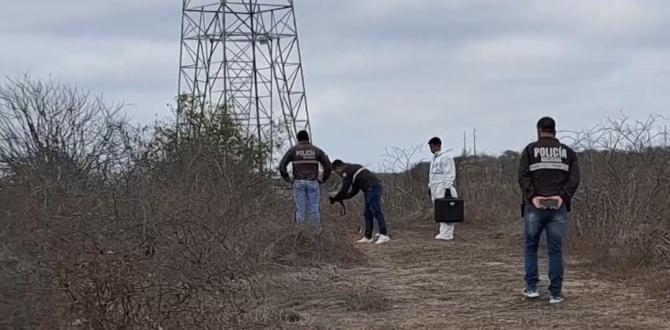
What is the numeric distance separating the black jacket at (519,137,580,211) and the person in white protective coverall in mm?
6471

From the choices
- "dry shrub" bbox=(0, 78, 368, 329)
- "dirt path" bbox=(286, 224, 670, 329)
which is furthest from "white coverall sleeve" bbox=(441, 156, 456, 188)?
"dry shrub" bbox=(0, 78, 368, 329)

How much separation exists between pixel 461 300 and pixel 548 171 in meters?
1.54

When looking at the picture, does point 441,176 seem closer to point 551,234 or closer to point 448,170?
point 448,170

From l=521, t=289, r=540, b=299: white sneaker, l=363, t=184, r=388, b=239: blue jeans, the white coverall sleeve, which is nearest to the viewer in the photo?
l=521, t=289, r=540, b=299: white sneaker

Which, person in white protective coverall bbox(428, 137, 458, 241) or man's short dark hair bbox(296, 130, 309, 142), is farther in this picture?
person in white protective coverall bbox(428, 137, 458, 241)

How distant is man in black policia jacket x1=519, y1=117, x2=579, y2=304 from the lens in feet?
→ 31.4

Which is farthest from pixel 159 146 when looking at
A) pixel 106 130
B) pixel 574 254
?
pixel 574 254

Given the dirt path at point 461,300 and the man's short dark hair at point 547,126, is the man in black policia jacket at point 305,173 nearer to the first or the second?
the dirt path at point 461,300

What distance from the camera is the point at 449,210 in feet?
53.7

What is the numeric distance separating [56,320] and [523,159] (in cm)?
450

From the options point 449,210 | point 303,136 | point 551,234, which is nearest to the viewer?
point 551,234

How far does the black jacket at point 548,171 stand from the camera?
959 centimetres

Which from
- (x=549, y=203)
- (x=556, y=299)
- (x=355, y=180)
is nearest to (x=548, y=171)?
(x=549, y=203)

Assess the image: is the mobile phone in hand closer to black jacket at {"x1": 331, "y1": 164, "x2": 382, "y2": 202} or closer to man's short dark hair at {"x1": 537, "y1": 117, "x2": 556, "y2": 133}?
man's short dark hair at {"x1": 537, "y1": 117, "x2": 556, "y2": 133}
